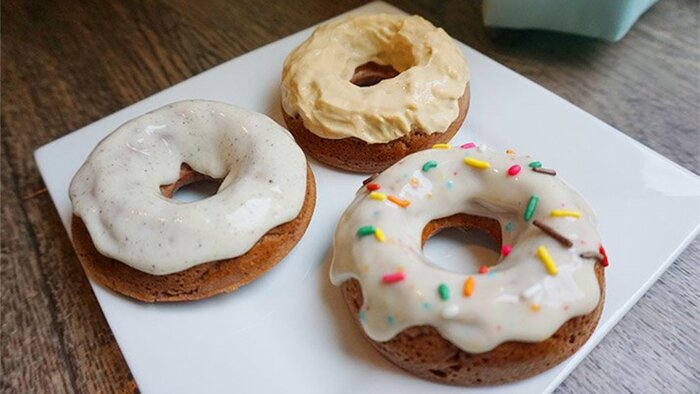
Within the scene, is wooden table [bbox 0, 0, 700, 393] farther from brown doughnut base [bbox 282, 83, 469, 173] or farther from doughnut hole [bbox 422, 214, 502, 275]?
brown doughnut base [bbox 282, 83, 469, 173]

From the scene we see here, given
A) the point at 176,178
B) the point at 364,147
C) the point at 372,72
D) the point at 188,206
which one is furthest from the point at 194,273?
the point at 372,72

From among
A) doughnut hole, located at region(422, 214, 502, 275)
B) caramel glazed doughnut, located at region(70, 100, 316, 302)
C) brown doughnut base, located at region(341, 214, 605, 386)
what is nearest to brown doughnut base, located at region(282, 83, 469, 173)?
caramel glazed doughnut, located at region(70, 100, 316, 302)

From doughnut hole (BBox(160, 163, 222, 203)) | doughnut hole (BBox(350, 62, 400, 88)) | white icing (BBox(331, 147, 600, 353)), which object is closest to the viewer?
white icing (BBox(331, 147, 600, 353))

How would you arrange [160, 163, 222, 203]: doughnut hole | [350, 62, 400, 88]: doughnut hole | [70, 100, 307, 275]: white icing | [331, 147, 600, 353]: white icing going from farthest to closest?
[350, 62, 400, 88]: doughnut hole
[160, 163, 222, 203]: doughnut hole
[70, 100, 307, 275]: white icing
[331, 147, 600, 353]: white icing

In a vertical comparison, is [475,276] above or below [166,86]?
above

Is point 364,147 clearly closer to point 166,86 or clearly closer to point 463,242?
point 463,242

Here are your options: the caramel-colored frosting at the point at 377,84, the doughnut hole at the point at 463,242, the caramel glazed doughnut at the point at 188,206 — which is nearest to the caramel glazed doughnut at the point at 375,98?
the caramel-colored frosting at the point at 377,84
